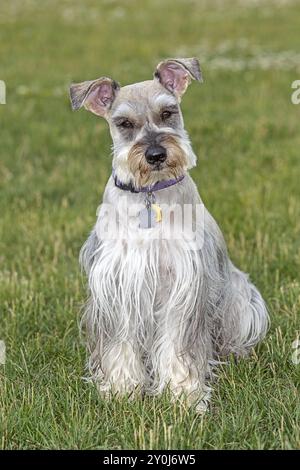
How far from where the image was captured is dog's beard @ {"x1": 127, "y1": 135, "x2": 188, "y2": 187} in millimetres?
4722

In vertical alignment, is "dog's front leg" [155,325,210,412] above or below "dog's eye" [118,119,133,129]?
below

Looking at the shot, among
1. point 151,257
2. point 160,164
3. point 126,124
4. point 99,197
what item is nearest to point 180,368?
point 151,257

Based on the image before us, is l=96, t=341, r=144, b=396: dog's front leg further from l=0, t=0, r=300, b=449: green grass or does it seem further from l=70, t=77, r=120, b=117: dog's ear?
l=70, t=77, r=120, b=117: dog's ear

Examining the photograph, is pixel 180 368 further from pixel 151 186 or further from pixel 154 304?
pixel 151 186

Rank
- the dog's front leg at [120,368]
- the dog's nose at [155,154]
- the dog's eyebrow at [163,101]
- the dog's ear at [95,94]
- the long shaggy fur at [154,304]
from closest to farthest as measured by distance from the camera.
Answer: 1. the dog's nose at [155,154]
2. the dog's eyebrow at [163,101]
3. the long shaggy fur at [154,304]
4. the dog's ear at [95,94]
5. the dog's front leg at [120,368]

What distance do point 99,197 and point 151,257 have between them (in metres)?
4.11

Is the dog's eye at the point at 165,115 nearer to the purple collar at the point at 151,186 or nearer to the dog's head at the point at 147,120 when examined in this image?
the dog's head at the point at 147,120

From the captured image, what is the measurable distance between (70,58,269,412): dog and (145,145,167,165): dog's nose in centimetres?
1

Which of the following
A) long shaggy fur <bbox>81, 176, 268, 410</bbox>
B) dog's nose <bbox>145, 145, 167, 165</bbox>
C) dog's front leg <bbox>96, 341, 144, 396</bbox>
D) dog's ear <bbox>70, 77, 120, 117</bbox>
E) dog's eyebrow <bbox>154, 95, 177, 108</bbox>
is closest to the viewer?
dog's nose <bbox>145, 145, 167, 165</bbox>

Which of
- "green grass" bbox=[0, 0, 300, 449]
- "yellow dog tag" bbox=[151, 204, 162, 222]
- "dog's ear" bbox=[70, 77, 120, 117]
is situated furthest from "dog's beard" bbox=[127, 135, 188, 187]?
"green grass" bbox=[0, 0, 300, 449]

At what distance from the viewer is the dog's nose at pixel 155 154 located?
4.69 meters

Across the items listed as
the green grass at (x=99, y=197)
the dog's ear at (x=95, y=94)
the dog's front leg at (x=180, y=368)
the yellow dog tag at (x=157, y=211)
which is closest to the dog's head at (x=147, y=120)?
the dog's ear at (x=95, y=94)

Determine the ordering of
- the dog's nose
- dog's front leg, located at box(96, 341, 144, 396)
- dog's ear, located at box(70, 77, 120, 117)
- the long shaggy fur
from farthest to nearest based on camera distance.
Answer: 1. dog's front leg, located at box(96, 341, 144, 396)
2. dog's ear, located at box(70, 77, 120, 117)
3. the long shaggy fur
4. the dog's nose

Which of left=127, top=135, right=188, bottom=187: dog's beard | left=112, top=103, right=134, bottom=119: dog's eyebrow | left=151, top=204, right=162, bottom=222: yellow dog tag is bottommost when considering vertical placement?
left=151, top=204, right=162, bottom=222: yellow dog tag
